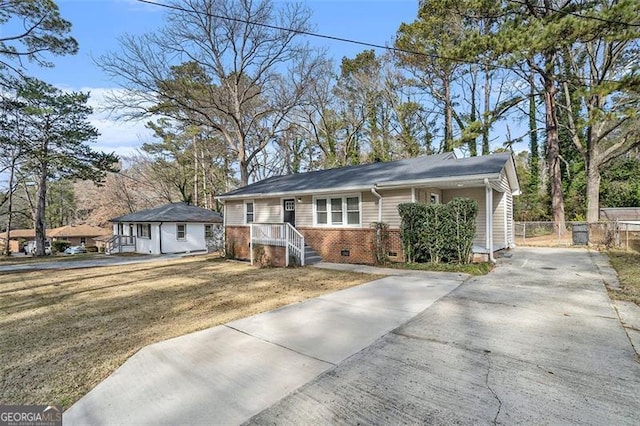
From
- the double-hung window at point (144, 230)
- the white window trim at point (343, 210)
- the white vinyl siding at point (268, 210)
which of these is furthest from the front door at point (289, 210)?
the double-hung window at point (144, 230)

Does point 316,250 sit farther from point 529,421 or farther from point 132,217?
point 132,217

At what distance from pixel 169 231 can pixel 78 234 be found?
1055 inches

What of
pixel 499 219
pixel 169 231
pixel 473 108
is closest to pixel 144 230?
pixel 169 231

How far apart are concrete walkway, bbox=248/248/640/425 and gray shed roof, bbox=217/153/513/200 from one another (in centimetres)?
541

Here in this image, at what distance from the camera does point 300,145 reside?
31.5m

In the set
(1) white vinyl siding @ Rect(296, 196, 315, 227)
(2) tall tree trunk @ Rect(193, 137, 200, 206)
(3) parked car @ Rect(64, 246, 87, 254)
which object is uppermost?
(2) tall tree trunk @ Rect(193, 137, 200, 206)

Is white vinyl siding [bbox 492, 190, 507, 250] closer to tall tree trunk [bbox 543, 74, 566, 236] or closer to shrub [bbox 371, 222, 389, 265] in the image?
shrub [bbox 371, 222, 389, 265]

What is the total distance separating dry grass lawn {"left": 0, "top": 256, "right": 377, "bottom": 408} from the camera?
3.26 m

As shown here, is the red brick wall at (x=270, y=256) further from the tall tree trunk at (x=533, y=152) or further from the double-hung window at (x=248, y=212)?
the tall tree trunk at (x=533, y=152)

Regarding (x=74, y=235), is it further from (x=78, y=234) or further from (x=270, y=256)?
(x=270, y=256)

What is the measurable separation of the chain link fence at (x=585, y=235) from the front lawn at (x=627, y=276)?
292 centimetres

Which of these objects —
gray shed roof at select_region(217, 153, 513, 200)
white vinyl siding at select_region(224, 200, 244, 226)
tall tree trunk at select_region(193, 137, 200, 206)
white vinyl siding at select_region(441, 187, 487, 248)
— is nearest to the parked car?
tall tree trunk at select_region(193, 137, 200, 206)

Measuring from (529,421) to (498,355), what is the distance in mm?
1179

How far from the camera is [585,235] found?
14438mm
